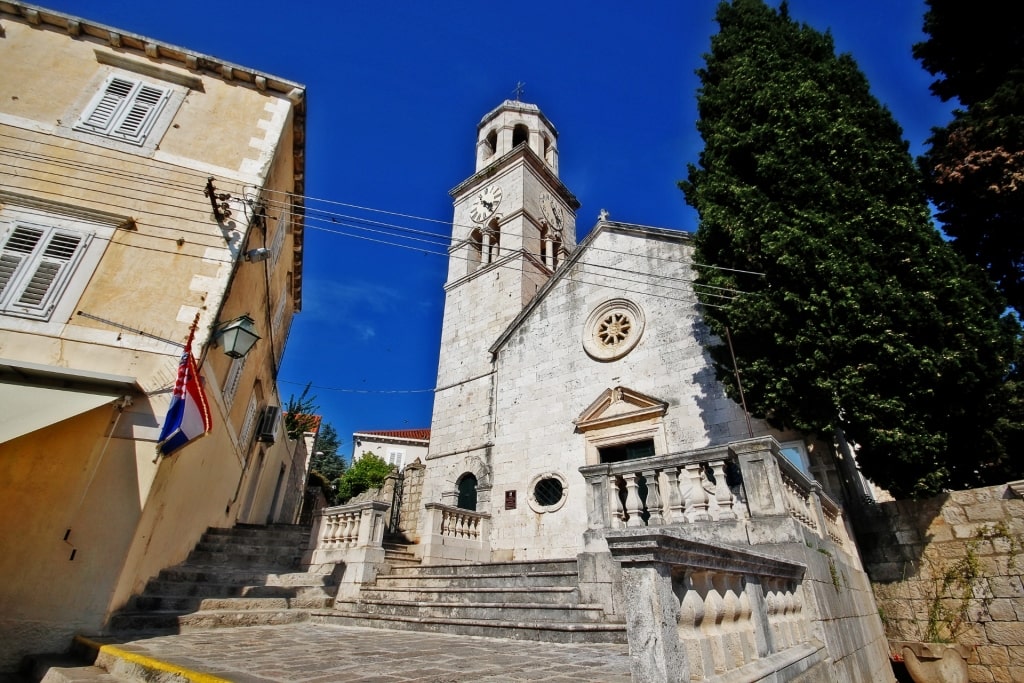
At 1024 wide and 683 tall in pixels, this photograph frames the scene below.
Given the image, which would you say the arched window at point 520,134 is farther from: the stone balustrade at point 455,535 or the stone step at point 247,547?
the stone step at point 247,547

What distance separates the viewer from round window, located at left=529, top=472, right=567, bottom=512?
1088 cm

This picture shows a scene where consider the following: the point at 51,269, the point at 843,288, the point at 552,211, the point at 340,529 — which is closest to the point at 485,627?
the point at 340,529

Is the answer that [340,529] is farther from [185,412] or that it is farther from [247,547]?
[185,412]

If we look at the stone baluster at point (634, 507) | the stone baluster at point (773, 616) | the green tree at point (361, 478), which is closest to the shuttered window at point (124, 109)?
the stone baluster at point (634, 507)

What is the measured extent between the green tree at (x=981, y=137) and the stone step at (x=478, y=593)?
33.4ft

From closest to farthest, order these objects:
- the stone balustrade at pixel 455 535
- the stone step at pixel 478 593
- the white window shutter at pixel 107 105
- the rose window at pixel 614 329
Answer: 1. the stone step at pixel 478 593
2. the white window shutter at pixel 107 105
3. the stone balustrade at pixel 455 535
4. the rose window at pixel 614 329

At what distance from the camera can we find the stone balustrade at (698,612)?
226cm

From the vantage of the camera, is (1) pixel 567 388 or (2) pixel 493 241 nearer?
(1) pixel 567 388

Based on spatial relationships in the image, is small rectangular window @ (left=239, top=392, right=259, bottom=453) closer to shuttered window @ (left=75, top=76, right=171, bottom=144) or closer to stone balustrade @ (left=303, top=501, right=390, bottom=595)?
stone balustrade @ (left=303, top=501, right=390, bottom=595)

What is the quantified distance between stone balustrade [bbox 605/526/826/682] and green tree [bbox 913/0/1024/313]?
943 cm

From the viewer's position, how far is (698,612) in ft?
8.46

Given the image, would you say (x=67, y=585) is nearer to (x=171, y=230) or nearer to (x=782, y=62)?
(x=171, y=230)

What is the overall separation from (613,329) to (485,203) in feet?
31.9

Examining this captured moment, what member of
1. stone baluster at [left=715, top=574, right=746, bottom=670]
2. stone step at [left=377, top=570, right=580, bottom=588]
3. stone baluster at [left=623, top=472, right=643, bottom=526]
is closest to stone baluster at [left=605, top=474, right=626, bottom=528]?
stone baluster at [left=623, top=472, right=643, bottom=526]
